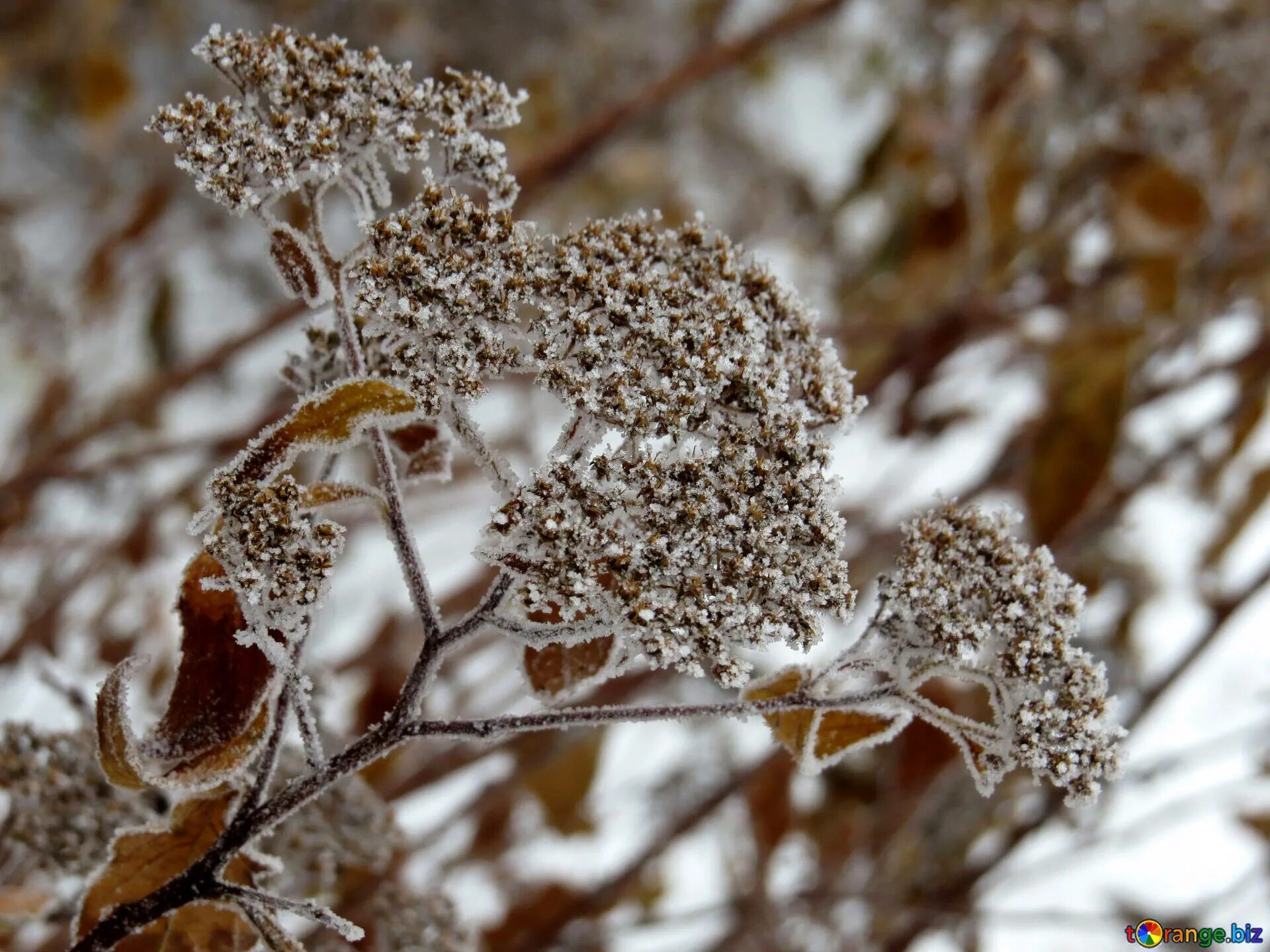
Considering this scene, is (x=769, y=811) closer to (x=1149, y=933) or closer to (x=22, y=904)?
(x=1149, y=933)

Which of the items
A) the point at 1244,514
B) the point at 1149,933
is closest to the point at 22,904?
the point at 1149,933

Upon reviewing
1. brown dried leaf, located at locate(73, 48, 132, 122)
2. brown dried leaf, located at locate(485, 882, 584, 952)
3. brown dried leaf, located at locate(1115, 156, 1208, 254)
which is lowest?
brown dried leaf, located at locate(485, 882, 584, 952)

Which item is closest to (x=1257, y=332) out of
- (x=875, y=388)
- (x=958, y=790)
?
(x=875, y=388)

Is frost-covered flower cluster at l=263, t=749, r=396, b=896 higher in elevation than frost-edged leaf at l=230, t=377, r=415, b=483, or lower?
lower

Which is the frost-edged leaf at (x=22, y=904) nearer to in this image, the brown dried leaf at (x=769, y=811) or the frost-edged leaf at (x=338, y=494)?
the frost-edged leaf at (x=338, y=494)

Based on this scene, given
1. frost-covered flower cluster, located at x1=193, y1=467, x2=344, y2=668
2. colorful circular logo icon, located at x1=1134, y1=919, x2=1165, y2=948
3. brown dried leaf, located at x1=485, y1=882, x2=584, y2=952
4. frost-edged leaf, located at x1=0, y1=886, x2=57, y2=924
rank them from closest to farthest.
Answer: frost-covered flower cluster, located at x1=193, y1=467, x2=344, y2=668, frost-edged leaf, located at x1=0, y1=886, x2=57, y2=924, colorful circular logo icon, located at x1=1134, y1=919, x2=1165, y2=948, brown dried leaf, located at x1=485, y1=882, x2=584, y2=952

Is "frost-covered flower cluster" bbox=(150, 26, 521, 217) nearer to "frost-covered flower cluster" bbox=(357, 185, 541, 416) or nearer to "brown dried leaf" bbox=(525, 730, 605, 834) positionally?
"frost-covered flower cluster" bbox=(357, 185, 541, 416)

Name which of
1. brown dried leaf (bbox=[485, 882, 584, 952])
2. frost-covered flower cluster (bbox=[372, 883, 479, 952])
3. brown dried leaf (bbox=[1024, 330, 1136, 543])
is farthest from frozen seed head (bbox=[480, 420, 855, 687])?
brown dried leaf (bbox=[485, 882, 584, 952])
